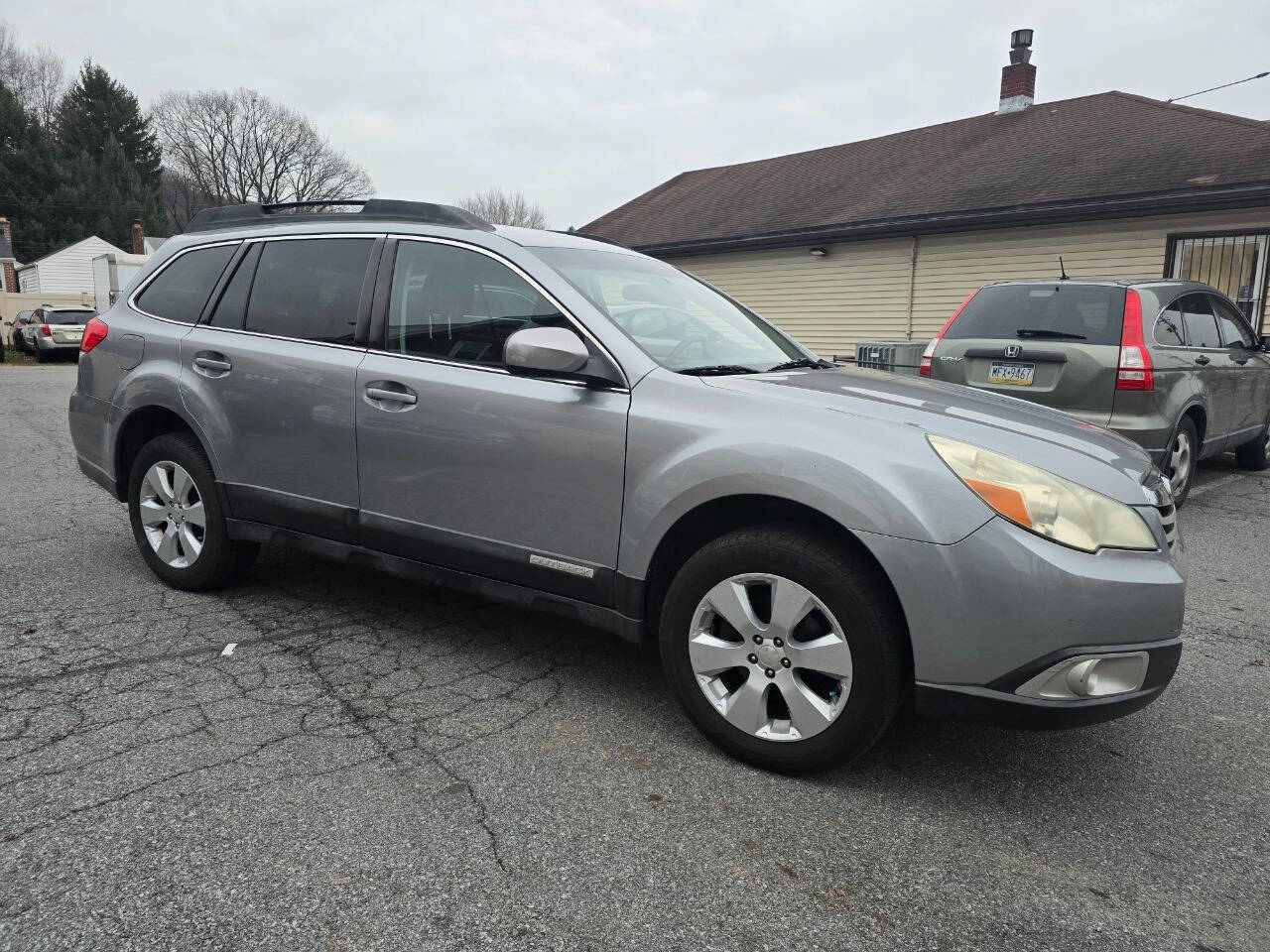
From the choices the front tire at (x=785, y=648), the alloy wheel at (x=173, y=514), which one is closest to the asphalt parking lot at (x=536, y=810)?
the front tire at (x=785, y=648)

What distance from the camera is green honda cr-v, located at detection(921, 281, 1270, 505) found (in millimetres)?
6000

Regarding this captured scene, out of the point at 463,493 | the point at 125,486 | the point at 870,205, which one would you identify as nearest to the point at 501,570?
the point at 463,493

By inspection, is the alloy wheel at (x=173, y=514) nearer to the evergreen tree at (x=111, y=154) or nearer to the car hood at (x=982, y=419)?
the car hood at (x=982, y=419)

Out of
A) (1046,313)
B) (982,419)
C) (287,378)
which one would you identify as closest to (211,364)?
(287,378)

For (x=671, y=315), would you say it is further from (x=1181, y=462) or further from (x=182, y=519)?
(x=1181, y=462)

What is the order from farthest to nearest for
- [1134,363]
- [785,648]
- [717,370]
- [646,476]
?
[1134,363] → [717,370] → [646,476] → [785,648]

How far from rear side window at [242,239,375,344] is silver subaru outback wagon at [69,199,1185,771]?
1 centimetres

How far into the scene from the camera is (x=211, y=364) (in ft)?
13.3

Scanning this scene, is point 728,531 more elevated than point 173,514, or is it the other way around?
point 728,531

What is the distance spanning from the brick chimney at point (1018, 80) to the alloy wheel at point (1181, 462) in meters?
13.4

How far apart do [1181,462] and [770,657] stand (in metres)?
5.27

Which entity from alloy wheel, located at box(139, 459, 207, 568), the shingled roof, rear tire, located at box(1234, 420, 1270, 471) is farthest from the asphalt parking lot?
the shingled roof

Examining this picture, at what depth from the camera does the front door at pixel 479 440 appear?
9.96 ft

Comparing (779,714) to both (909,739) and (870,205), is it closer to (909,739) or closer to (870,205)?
(909,739)
